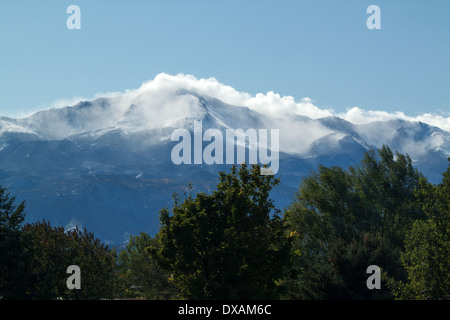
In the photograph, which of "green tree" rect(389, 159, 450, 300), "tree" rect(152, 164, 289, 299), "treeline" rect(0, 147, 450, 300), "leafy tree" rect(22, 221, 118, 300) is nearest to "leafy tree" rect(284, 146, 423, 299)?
"treeline" rect(0, 147, 450, 300)

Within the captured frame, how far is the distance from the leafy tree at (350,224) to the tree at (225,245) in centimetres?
252

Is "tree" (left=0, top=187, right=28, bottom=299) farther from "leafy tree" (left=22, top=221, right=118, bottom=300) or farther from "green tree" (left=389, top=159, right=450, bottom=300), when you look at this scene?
"green tree" (left=389, top=159, right=450, bottom=300)

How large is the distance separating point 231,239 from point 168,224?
4953 mm

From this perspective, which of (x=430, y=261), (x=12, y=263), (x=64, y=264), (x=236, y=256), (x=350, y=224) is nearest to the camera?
(x=236, y=256)

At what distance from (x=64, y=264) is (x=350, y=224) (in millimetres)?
29222

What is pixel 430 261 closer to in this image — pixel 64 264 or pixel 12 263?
pixel 64 264

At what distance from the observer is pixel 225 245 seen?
3322cm

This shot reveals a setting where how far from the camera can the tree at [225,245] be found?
32281 mm

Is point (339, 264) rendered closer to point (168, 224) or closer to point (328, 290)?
point (328, 290)

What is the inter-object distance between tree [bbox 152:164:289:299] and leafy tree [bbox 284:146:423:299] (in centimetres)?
252

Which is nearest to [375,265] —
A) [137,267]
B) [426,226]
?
[426,226]

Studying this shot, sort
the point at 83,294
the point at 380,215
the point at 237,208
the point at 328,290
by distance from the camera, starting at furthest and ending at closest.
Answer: the point at 380,215
the point at 83,294
the point at 328,290
the point at 237,208

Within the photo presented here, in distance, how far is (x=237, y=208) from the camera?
115ft

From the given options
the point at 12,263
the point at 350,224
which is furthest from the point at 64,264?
the point at 350,224
